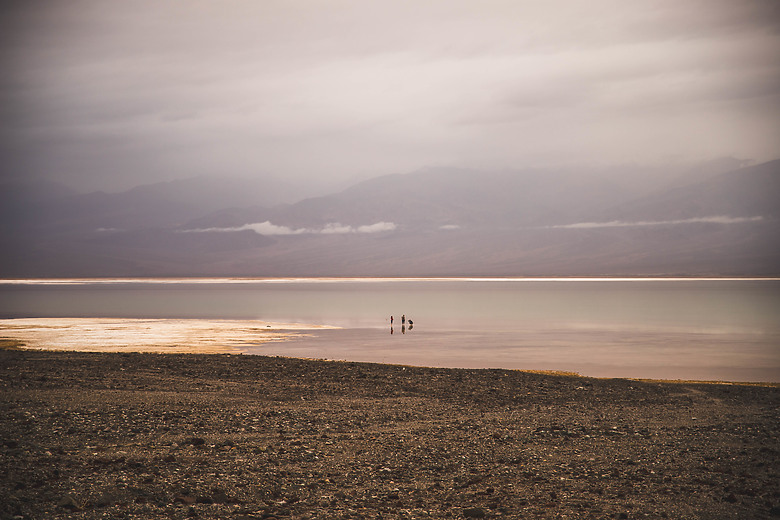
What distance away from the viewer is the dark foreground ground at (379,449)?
34.5 feet

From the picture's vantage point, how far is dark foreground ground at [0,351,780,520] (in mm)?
10508

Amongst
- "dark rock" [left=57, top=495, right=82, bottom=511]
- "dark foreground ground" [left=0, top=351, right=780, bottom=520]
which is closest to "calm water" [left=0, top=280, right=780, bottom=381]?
"dark foreground ground" [left=0, top=351, right=780, bottom=520]

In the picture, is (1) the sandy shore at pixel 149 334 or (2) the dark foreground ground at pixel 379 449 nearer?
(2) the dark foreground ground at pixel 379 449

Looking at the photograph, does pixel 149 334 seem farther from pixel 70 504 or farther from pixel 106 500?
pixel 70 504

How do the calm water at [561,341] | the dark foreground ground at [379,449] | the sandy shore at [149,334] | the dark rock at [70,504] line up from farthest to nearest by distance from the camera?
the sandy shore at [149,334]
the calm water at [561,341]
the dark foreground ground at [379,449]
the dark rock at [70,504]

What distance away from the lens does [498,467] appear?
40.9ft

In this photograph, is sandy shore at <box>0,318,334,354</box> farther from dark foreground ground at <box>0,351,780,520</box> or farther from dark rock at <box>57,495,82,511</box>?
dark rock at <box>57,495,82,511</box>

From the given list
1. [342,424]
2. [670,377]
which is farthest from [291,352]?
[342,424]

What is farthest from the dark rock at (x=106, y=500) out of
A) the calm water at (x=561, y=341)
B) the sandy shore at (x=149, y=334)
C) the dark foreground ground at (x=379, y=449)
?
the sandy shore at (x=149, y=334)

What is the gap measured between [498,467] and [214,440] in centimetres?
508

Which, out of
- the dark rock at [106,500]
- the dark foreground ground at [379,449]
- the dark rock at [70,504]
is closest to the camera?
the dark rock at [70,504]

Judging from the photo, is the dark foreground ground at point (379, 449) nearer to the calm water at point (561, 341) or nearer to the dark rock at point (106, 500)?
the dark rock at point (106, 500)

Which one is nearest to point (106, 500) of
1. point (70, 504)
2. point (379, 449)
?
point (70, 504)

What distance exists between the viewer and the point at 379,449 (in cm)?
1348
